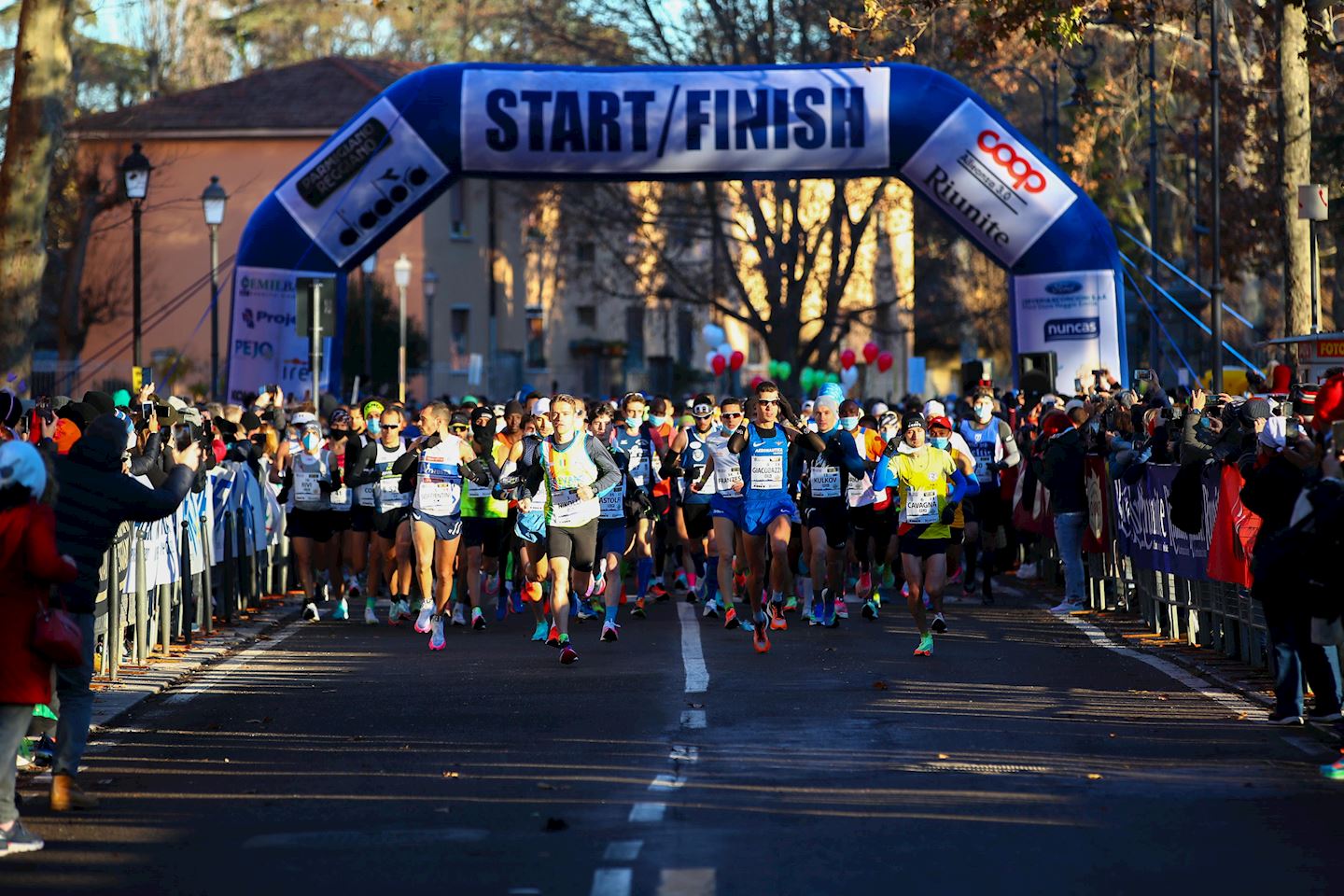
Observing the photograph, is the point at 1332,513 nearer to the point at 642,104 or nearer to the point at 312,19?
the point at 642,104

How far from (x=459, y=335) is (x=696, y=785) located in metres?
52.4

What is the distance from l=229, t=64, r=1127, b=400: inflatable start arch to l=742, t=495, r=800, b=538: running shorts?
872cm

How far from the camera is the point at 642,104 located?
2495 centimetres

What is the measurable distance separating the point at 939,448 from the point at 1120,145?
24357 mm

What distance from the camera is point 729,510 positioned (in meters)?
17.3

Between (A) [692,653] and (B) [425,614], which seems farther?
(B) [425,614]

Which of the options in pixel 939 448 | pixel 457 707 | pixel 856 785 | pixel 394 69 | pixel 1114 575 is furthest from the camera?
pixel 394 69

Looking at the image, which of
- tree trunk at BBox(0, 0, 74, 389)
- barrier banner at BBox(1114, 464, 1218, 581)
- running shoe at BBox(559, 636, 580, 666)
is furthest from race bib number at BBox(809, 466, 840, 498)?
tree trunk at BBox(0, 0, 74, 389)

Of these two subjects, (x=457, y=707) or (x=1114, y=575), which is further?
(x=1114, y=575)

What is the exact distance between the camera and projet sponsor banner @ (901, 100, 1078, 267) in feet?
80.7

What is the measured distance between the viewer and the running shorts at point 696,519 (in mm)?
19688

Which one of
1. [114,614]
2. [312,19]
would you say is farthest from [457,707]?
[312,19]

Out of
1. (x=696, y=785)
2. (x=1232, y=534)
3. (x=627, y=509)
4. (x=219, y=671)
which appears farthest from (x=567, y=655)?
(x=696, y=785)

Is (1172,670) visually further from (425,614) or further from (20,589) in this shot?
(20,589)
